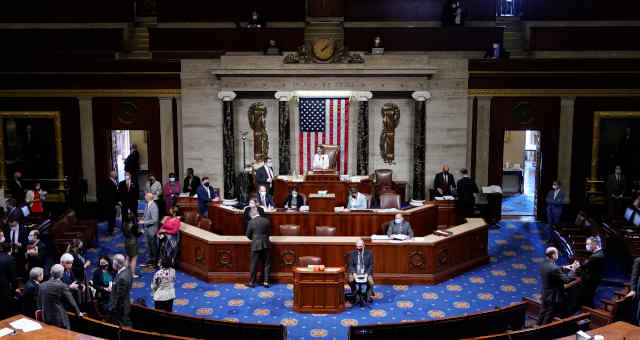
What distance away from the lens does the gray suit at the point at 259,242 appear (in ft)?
36.4

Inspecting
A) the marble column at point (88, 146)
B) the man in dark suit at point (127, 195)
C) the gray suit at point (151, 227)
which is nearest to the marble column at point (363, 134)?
the man in dark suit at point (127, 195)

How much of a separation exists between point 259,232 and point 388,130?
761cm

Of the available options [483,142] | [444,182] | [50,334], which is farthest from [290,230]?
[483,142]

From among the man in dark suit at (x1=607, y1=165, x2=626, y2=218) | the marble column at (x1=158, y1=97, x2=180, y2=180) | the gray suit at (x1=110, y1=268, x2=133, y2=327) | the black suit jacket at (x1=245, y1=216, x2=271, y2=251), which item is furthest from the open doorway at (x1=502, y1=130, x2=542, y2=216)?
the gray suit at (x1=110, y1=268, x2=133, y2=327)

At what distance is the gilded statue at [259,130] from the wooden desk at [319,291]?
800 cm

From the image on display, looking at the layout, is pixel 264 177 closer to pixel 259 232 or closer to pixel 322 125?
pixel 322 125

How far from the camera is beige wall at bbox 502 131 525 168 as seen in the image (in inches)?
865

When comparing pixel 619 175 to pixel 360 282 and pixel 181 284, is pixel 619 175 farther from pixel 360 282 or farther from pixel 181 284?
pixel 181 284

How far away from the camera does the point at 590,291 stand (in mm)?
9539

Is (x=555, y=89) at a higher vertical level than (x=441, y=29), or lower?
lower

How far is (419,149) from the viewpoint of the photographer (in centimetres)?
1708

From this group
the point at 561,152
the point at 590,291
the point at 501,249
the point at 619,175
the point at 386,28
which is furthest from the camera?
the point at 386,28

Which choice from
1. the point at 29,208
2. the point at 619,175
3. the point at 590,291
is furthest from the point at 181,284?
the point at 619,175

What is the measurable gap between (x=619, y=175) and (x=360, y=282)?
953 centimetres
